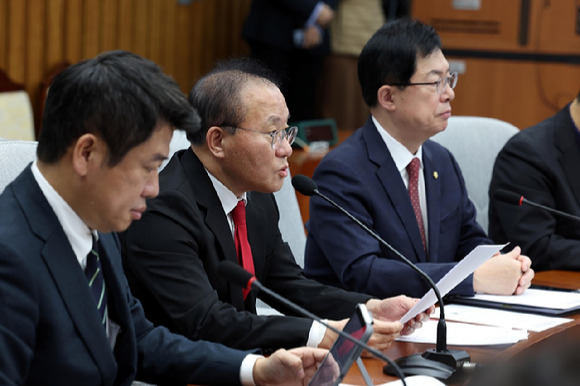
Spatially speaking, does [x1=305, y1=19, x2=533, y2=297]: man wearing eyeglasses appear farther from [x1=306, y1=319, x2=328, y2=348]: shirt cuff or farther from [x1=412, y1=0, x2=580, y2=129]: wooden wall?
[x1=412, y1=0, x2=580, y2=129]: wooden wall

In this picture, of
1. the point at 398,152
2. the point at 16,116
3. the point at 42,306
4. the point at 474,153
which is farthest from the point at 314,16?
the point at 42,306

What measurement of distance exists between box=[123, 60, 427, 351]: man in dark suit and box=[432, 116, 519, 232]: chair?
1.39 meters

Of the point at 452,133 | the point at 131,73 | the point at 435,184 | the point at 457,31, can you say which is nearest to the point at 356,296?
the point at 435,184

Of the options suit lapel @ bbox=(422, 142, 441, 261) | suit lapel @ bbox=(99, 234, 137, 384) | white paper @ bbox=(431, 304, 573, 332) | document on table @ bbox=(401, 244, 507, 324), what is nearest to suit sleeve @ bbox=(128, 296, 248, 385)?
suit lapel @ bbox=(99, 234, 137, 384)

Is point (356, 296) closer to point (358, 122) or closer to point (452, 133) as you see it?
point (452, 133)

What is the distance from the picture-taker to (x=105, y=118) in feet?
4.84

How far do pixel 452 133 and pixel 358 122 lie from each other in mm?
3181

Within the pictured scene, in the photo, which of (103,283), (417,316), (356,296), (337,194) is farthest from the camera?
(337,194)

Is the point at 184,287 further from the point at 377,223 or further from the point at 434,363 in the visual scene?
the point at 377,223

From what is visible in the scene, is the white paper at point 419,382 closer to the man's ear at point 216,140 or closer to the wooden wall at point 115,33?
the man's ear at point 216,140

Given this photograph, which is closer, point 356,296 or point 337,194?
point 356,296

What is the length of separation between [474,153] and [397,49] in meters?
0.94

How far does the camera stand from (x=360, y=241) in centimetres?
254

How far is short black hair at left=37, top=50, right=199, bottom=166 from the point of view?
1.48m
